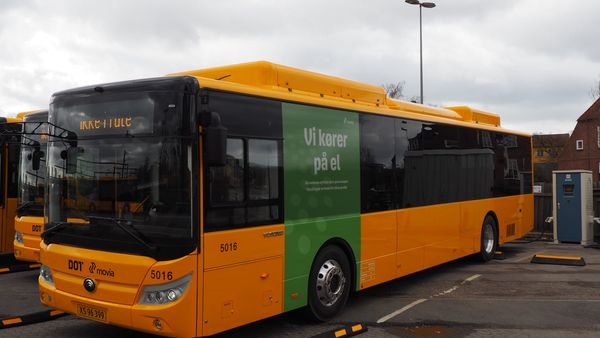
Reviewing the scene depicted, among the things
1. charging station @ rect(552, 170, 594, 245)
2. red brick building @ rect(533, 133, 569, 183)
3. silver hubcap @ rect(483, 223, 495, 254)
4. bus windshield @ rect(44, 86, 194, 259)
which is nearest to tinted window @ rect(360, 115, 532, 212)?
silver hubcap @ rect(483, 223, 495, 254)

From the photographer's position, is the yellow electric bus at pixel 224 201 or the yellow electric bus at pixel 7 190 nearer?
the yellow electric bus at pixel 224 201

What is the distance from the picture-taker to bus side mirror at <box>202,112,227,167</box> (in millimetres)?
4848

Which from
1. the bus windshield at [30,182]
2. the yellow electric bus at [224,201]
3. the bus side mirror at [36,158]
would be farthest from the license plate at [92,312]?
the bus windshield at [30,182]

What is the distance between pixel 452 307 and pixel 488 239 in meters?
4.33

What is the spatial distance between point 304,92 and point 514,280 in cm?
545

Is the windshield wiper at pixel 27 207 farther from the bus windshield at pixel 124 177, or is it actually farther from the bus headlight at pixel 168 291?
the bus headlight at pixel 168 291

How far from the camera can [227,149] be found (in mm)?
5340

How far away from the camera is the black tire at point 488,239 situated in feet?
36.4

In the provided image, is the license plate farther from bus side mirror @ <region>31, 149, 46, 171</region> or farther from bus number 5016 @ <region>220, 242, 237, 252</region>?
bus side mirror @ <region>31, 149, 46, 171</region>

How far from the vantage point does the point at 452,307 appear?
24.9 ft

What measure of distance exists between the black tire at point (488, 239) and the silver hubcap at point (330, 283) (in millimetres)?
5128

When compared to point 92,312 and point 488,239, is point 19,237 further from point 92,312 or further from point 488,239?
point 488,239

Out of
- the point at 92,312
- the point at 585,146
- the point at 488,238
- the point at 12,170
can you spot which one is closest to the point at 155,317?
the point at 92,312

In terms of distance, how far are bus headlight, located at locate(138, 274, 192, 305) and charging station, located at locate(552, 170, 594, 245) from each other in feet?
41.4
